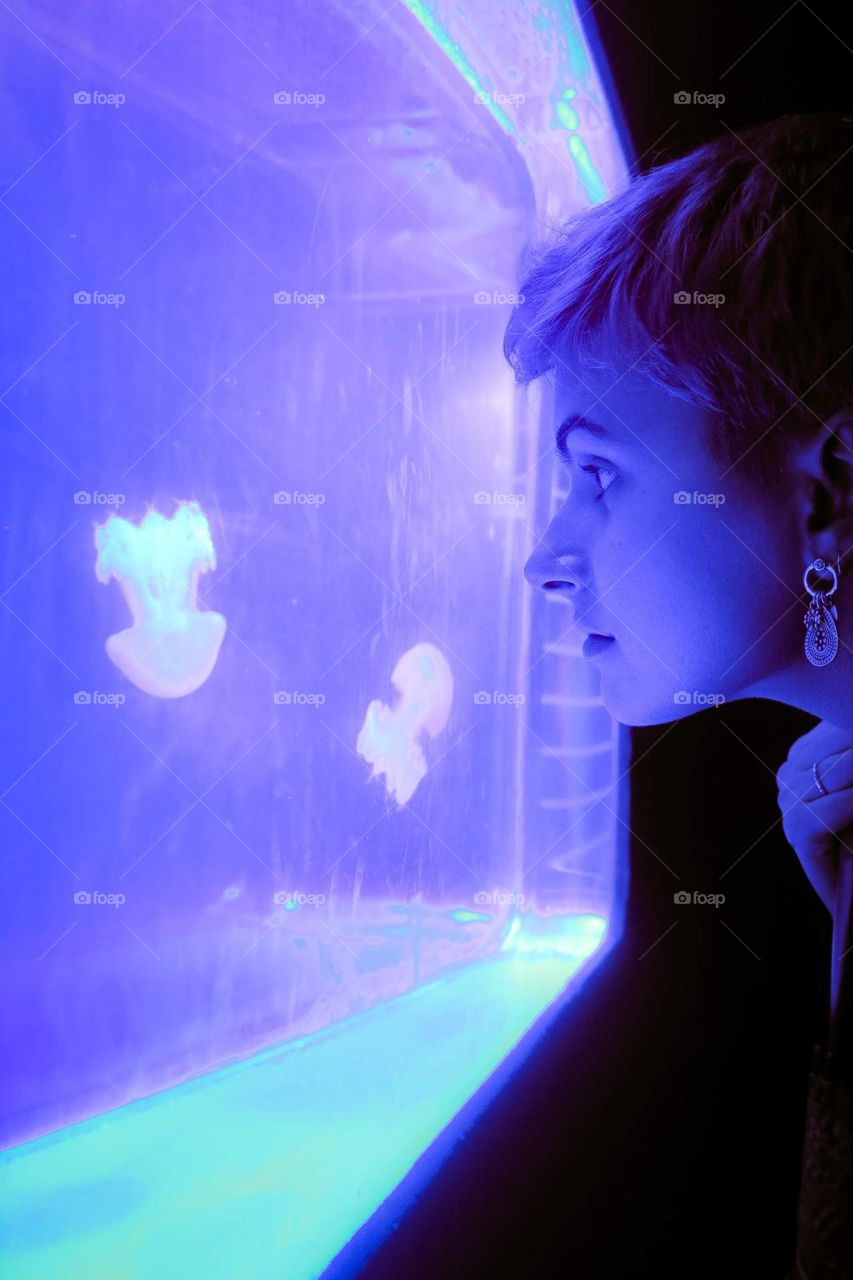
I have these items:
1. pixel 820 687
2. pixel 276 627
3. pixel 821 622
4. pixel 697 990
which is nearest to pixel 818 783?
pixel 820 687

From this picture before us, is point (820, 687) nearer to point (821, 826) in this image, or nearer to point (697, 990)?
point (821, 826)

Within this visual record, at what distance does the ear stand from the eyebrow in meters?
0.30

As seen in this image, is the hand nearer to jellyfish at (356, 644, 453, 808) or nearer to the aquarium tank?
the aquarium tank

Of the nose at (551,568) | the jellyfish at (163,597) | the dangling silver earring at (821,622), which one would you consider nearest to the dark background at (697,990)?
the dangling silver earring at (821,622)

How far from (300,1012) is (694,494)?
0.99m

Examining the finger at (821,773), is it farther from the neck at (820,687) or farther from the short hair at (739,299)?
the short hair at (739,299)

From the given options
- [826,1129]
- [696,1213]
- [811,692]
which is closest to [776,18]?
[811,692]

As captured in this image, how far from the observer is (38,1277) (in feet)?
3.89

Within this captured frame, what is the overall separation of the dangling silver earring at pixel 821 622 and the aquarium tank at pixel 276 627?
1.18 ft

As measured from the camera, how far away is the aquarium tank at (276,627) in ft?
3.84

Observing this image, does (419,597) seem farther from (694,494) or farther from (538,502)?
(694,494)

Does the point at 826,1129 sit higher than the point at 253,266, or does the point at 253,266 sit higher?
the point at 253,266

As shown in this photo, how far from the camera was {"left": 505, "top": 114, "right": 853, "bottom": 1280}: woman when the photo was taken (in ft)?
4.34

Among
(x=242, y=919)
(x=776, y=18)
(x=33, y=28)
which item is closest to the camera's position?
(x=33, y=28)
